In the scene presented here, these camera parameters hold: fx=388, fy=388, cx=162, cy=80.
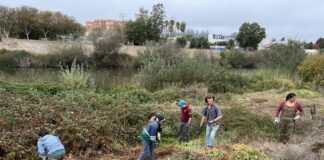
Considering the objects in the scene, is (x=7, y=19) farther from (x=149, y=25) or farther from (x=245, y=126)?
(x=245, y=126)

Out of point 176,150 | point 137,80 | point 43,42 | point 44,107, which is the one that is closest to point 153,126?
point 176,150

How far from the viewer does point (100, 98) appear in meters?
13.7

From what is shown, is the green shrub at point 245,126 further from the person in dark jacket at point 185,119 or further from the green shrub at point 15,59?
the green shrub at point 15,59

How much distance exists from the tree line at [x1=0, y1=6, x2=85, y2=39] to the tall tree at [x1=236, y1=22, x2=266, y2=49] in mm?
29394

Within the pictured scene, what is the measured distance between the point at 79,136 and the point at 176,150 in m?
Answer: 2.42

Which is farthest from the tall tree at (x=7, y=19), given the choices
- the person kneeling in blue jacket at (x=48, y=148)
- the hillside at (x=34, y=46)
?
the person kneeling in blue jacket at (x=48, y=148)

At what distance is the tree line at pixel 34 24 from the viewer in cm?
5472

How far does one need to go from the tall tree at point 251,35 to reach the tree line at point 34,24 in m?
29.4

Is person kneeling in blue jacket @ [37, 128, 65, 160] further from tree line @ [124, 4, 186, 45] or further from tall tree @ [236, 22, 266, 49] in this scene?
tall tree @ [236, 22, 266, 49]

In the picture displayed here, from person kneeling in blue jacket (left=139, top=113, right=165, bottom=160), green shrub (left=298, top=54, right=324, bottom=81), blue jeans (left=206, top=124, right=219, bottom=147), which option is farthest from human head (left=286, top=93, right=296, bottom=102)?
green shrub (left=298, top=54, right=324, bottom=81)

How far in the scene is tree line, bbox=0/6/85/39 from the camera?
54.7m

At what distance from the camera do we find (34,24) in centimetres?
5647

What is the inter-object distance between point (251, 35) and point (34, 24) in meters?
37.4

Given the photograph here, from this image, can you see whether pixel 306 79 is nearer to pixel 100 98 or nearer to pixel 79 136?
pixel 100 98
